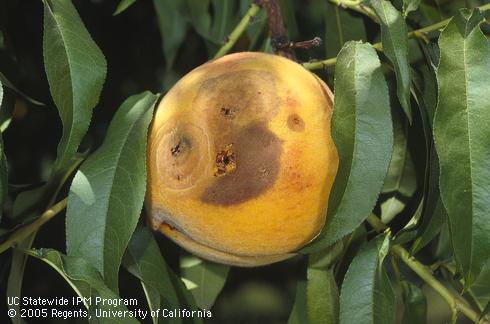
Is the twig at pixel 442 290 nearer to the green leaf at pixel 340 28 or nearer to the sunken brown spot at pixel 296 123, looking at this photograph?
the sunken brown spot at pixel 296 123

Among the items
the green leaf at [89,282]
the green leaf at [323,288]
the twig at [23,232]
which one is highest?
the green leaf at [89,282]

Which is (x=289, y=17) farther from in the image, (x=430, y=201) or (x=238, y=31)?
(x=430, y=201)

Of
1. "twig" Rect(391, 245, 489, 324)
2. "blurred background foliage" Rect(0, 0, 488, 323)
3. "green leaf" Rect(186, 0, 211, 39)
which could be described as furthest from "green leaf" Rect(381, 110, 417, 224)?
"green leaf" Rect(186, 0, 211, 39)

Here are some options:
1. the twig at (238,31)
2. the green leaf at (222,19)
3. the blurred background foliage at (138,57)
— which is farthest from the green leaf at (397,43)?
the green leaf at (222,19)

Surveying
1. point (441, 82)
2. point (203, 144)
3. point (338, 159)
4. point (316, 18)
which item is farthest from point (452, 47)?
point (316, 18)

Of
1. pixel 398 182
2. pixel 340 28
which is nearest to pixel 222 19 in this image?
pixel 340 28

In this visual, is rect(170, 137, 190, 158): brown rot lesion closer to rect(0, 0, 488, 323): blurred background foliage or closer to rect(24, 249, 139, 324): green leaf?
rect(24, 249, 139, 324): green leaf
